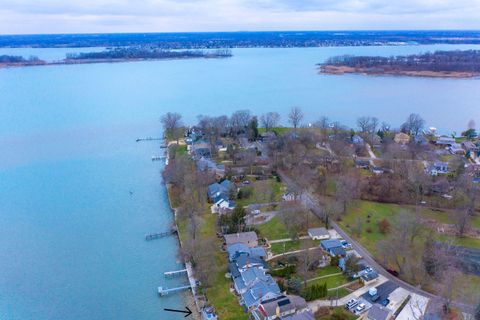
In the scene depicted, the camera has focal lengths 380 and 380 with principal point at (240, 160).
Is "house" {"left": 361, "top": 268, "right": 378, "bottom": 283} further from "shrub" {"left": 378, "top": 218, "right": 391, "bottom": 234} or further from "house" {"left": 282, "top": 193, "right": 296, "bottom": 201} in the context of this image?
"house" {"left": 282, "top": 193, "right": 296, "bottom": 201}

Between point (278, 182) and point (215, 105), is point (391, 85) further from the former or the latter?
point (278, 182)

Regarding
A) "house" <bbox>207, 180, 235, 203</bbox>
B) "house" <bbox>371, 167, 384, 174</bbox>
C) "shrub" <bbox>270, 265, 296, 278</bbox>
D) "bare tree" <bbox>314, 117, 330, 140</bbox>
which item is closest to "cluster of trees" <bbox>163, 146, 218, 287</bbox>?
"house" <bbox>207, 180, 235, 203</bbox>

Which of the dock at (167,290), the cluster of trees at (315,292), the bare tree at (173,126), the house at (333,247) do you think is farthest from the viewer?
the bare tree at (173,126)

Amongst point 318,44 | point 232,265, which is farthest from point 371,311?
point 318,44

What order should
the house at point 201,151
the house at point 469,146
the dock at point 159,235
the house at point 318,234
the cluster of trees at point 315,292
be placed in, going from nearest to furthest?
the cluster of trees at point 315,292 → the house at point 318,234 → the dock at point 159,235 → the house at point 201,151 → the house at point 469,146

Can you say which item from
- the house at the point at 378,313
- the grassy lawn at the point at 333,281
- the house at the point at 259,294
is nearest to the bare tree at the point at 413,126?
the grassy lawn at the point at 333,281

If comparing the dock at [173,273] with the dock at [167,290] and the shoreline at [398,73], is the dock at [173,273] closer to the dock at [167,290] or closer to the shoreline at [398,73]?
the dock at [167,290]

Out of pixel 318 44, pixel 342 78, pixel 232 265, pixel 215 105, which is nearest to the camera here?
pixel 232 265

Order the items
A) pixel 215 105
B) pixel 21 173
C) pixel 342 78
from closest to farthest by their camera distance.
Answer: pixel 21 173
pixel 215 105
pixel 342 78
